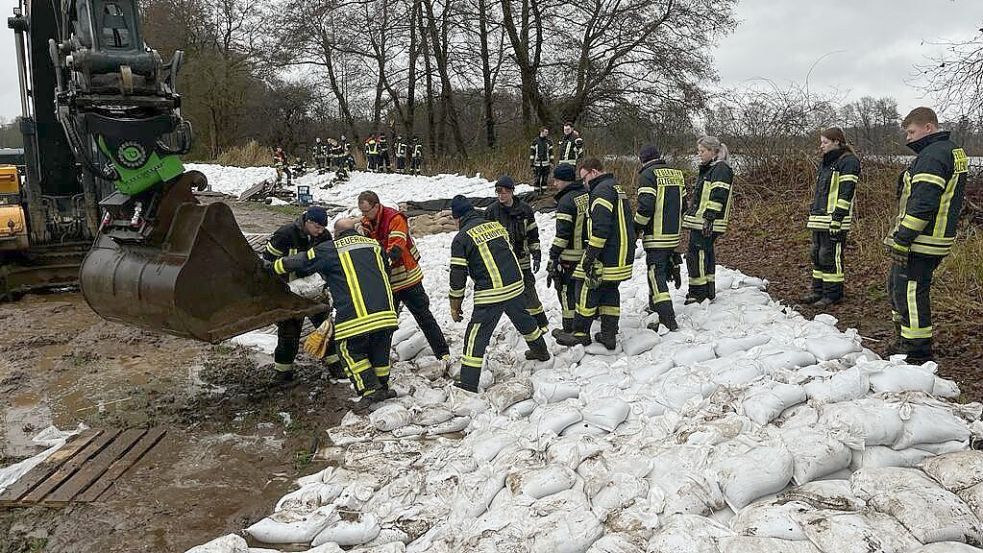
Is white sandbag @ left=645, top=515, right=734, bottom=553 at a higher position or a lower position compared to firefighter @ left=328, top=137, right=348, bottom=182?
lower

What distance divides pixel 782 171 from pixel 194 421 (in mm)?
9925

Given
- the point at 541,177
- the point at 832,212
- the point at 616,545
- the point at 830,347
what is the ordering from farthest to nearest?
the point at 541,177, the point at 832,212, the point at 830,347, the point at 616,545

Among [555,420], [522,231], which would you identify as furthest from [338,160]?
[555,420]

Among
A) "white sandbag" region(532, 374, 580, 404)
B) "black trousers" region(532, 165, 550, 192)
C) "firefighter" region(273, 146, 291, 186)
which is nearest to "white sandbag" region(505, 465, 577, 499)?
"white sandbag" region(532, 374, 580, 404)

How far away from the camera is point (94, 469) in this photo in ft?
14.7

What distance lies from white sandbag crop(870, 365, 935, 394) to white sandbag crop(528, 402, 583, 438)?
5.42 feet

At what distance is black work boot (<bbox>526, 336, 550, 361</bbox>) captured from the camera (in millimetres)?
5742

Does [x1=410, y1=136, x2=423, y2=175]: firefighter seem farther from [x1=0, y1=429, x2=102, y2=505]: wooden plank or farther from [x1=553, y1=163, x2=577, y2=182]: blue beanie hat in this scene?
[x1=0, y1=429, x2=102, y2=505]: wooden plank

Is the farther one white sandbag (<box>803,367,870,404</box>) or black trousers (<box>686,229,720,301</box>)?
black trousers (<box>686,229,720,301</box>)

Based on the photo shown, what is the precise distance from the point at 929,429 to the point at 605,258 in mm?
2726

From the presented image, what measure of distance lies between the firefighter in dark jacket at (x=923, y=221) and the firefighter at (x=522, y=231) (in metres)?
2.74

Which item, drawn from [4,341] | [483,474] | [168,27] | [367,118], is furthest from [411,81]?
[483,474]

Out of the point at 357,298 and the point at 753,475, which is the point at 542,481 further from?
the point at 357,298

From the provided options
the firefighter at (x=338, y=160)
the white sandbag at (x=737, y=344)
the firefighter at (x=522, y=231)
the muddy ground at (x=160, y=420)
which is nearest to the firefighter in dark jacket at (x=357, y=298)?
the muddy ground at (x=160, y=420)
